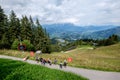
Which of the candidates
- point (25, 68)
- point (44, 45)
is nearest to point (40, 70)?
point (25, 68)

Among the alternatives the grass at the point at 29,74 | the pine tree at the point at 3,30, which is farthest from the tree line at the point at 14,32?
the grass at the point at 29,74

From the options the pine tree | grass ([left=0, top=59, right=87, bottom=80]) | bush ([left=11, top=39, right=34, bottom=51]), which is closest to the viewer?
grass ([left=0, top=59, right=87, bottom=80])

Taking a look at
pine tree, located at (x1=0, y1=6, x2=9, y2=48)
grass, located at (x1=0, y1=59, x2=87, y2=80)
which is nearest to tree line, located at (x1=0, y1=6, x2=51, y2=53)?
pine tree, located at (x1=0, y1=6, x2=9, y2=48)

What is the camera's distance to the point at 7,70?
27141 mm

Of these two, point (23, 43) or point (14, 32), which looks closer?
point (23, 43)

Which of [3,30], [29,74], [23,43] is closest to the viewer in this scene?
[29,74]

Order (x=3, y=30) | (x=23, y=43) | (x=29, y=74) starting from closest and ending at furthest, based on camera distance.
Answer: (x=29, y=74), (x=23, y=43), (x=3, y=30)

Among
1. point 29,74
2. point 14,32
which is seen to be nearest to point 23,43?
point 14,32

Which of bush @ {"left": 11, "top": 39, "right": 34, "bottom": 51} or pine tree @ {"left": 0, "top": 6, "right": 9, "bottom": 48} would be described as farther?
pine tree @ {"left": 0, "top": 6, "right": 9, "bottom": 48}

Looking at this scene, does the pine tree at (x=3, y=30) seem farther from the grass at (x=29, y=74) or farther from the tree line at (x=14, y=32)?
the grass at (x=29, y=74)

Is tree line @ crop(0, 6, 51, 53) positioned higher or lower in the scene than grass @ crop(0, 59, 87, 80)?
higher

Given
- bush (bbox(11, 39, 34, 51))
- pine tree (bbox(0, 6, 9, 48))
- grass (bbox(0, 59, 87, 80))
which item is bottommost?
grass (bbox(0, 59, 87, 80))

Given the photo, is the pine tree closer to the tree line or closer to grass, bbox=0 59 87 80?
the tree line

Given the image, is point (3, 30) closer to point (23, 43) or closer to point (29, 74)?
point (23, 43)
